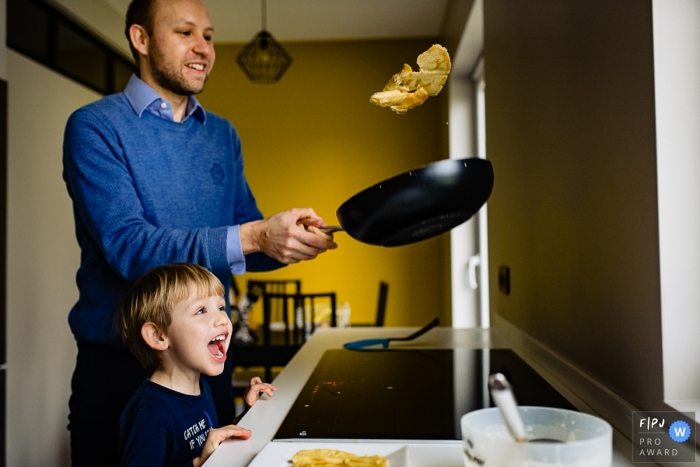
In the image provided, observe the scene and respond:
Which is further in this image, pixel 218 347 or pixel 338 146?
pixel 338 146

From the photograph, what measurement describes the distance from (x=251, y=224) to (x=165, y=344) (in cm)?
28

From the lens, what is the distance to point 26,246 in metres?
2.96

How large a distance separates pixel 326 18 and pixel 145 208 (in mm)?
3336

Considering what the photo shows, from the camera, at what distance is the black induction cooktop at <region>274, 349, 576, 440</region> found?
0.86 m

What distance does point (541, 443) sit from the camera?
0.54m

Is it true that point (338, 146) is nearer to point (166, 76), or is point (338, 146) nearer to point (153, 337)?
point (166, 76)

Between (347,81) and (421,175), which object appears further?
(347,81)

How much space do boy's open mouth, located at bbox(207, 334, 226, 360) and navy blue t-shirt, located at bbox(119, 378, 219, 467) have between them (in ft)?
0.30

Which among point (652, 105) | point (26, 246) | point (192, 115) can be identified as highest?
point (192, 115)

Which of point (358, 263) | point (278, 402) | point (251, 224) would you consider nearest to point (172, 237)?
point (251, 224)

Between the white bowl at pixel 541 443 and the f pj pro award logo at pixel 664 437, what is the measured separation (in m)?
0.18

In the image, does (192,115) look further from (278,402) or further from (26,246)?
(26,246)

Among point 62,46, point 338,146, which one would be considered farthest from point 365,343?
point 338,146

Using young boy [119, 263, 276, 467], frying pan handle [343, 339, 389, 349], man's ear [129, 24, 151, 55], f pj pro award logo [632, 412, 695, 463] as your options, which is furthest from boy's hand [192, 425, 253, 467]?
man's ear [129, 24, 151, 55]
